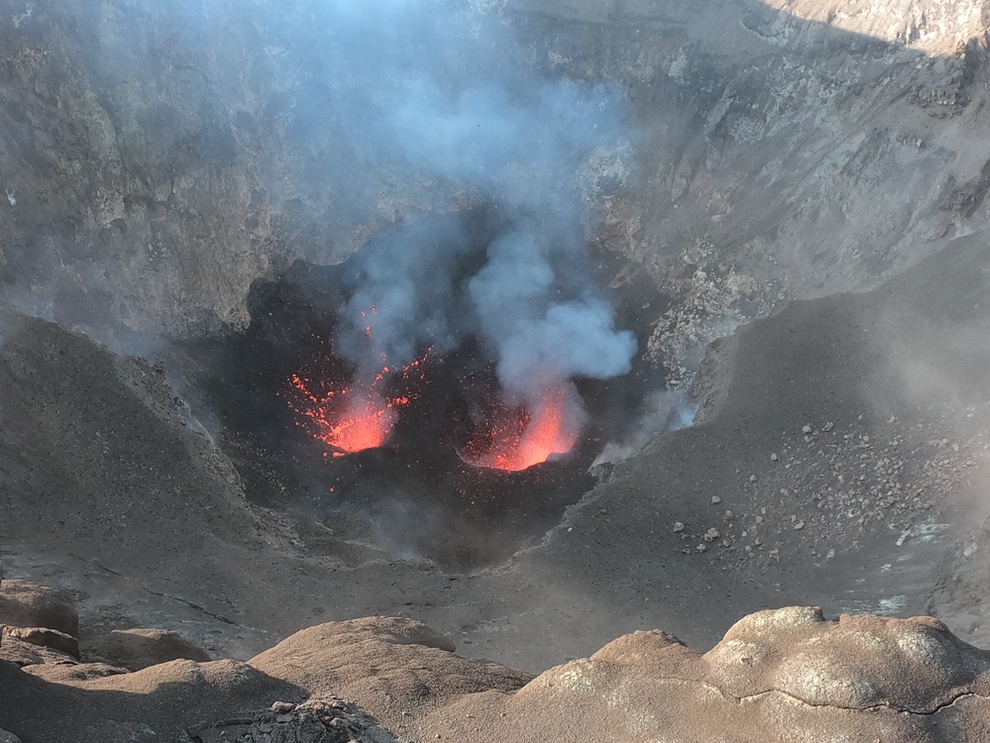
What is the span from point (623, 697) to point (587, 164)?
2081 centimetres

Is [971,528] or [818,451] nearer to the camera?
[971,528]

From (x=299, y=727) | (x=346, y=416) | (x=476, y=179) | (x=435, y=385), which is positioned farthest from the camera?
(x=476, y=179)

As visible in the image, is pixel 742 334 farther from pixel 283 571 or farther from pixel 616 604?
pixel 283 571

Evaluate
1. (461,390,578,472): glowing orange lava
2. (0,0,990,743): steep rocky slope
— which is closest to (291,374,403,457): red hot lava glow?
(461,390,578,472): glowing orange lava

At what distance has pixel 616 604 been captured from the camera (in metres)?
16.4

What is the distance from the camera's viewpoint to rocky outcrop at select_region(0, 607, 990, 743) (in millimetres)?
7105

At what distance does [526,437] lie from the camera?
22.9 m

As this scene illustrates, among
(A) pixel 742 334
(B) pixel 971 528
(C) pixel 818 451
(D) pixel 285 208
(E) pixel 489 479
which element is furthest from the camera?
(D) pixel 285 208

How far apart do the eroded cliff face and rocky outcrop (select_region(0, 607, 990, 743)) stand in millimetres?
14606

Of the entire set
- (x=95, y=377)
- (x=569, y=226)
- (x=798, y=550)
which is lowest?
(x=798, y=550)

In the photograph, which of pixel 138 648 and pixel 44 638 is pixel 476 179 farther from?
→ pixel 44 638

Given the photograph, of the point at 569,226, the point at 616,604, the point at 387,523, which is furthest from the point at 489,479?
the point at 569,226

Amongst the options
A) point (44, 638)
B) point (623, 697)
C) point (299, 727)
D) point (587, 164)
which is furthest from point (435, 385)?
point (623, 697)

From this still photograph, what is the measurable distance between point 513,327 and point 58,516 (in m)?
14.1
